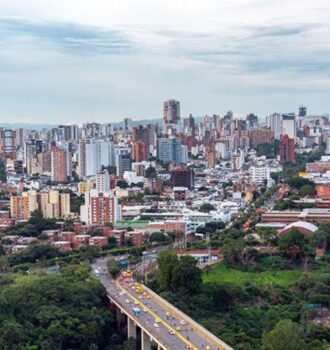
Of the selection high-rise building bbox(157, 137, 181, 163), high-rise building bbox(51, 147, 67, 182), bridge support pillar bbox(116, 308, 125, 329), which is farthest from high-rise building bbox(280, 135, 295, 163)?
bridge support pillar bbox(116, 308, 125, 329)

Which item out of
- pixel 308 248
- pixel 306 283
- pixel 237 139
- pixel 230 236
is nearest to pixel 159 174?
pixel 237 139

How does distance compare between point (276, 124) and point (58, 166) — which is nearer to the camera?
point (58, 166)

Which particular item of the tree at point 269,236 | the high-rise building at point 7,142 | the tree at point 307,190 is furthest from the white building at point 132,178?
the tree at point 269,236

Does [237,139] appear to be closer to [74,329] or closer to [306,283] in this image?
[306,283]

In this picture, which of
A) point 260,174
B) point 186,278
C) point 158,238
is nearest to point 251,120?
point 260,174

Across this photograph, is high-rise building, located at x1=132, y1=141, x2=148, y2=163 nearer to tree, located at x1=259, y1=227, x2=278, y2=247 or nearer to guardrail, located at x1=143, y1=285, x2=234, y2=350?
tree, located at x1=259, y1=227, x2=278, y2=247

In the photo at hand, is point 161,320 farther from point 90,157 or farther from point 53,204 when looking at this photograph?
point 90,157

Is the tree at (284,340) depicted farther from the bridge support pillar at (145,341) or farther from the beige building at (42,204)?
the beige building at (42,204)
